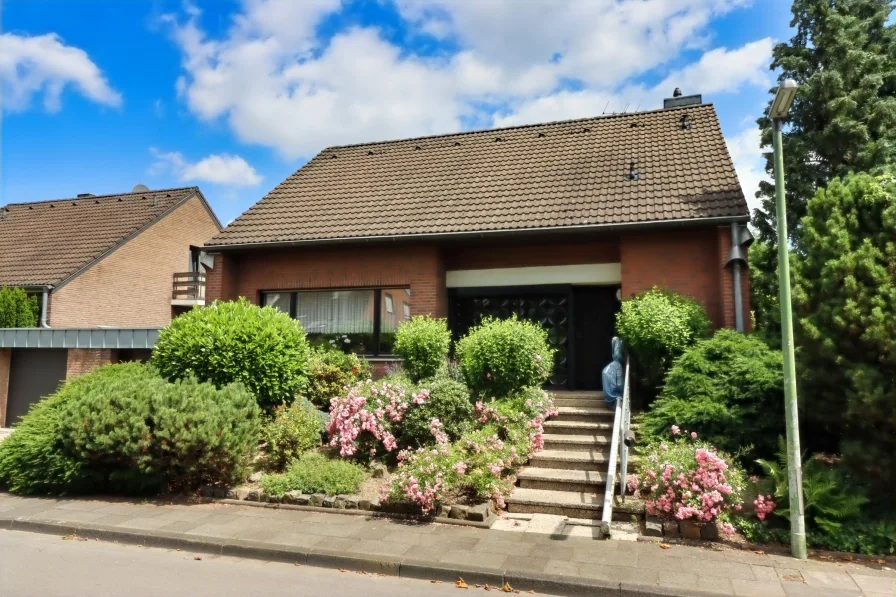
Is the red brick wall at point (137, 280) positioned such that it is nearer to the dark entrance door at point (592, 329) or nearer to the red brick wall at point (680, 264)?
the dark entrance door at point (592, 329)

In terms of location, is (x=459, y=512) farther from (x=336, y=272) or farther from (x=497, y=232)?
(x=336, y=272)

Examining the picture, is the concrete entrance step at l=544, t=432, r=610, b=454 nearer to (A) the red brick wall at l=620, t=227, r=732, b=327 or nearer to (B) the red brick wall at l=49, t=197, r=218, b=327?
(A) the red brick wall at l=620, t=227, r=732, b=327

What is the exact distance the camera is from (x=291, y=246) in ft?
42.6

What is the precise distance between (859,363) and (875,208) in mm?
1712

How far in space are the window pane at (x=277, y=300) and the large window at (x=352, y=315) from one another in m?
0.02

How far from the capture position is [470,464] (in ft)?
23.7

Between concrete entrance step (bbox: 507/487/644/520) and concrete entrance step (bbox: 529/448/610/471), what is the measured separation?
0.61m

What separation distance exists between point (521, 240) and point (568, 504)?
6.26 m

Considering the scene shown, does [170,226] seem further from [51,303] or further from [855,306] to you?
[855,306]

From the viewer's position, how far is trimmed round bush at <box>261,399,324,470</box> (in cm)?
862

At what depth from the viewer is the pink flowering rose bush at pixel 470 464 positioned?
687 centimetres

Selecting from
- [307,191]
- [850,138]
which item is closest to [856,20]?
[850,138]

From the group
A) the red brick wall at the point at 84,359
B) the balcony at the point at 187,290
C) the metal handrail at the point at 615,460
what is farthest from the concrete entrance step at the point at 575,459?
the balcony at the point at 187,290

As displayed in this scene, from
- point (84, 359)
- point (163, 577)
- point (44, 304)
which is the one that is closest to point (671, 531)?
point (163, 577)
